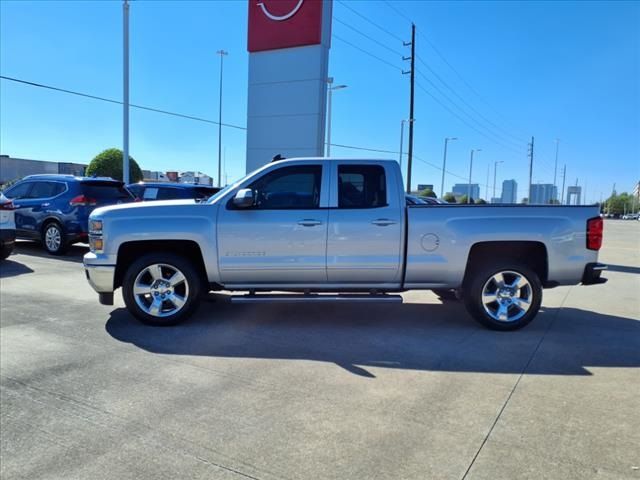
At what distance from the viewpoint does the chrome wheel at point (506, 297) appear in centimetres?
525

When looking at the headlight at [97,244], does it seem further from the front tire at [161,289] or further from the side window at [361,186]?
the side window at [361,186]

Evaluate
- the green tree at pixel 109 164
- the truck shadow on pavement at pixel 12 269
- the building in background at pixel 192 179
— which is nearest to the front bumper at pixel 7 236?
the truck shadow on pavement at pixel 12 269

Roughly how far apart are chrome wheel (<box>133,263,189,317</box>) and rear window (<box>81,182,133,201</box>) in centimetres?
624

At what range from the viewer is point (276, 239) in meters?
5.15

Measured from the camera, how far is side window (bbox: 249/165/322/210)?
208 inches

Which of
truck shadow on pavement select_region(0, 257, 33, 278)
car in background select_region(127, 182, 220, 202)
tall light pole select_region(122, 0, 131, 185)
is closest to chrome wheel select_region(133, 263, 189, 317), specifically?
truck shadow on pavement select_region(0, 257, 33, 278)

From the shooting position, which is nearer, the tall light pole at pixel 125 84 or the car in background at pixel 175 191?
the car in background at pixel 175 191

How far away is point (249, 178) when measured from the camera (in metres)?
5.32

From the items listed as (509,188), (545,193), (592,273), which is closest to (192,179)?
(592,273)

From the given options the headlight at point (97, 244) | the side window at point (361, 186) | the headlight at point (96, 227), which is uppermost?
the side window at point (361, 186)

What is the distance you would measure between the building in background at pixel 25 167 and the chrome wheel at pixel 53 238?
2415 inches

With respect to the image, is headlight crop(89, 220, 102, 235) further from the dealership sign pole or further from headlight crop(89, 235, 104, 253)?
the dealership sign pole

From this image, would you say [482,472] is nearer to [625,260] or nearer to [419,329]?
[419,329]

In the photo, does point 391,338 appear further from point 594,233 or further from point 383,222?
point 594,233
